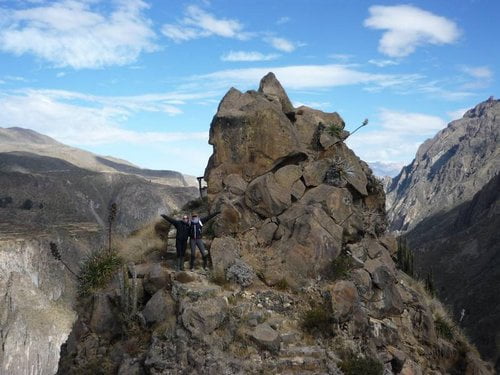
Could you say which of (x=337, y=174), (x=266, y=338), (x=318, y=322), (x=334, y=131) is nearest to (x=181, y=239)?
(x=266, y=338)

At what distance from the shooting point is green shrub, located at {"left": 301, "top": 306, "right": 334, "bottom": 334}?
14.0m

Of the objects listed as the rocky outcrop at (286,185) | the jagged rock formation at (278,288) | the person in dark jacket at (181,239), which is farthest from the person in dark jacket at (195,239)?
the rocky outcrop at (286,185)


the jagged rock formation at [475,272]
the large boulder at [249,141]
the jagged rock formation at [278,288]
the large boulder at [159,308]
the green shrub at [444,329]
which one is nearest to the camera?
the jagged rock formation at [278,288]

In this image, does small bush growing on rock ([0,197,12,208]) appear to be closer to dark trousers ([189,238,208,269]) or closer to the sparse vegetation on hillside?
dark trousers ([189,238,208,269])

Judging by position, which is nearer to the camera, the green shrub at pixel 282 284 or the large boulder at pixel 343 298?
the large boulder at pixel 343 298

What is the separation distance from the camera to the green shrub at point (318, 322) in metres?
14.0

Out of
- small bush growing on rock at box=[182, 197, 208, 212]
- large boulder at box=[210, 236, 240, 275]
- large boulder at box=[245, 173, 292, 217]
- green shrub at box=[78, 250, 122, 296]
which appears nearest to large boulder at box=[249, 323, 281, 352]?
large boulder at box=[210, 236, 240, 275]

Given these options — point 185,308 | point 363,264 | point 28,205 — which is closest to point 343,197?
point 363,264

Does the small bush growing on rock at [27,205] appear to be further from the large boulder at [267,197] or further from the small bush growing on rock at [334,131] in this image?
the large boulder at [267,197]

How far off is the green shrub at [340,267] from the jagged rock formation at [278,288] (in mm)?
38

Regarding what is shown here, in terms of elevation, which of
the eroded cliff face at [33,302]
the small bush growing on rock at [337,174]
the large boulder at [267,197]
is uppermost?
the small bush growing on rock at [337,174]

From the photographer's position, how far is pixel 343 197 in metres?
18.2

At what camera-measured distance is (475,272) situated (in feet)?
312

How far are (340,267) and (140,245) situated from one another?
23.2 ft
